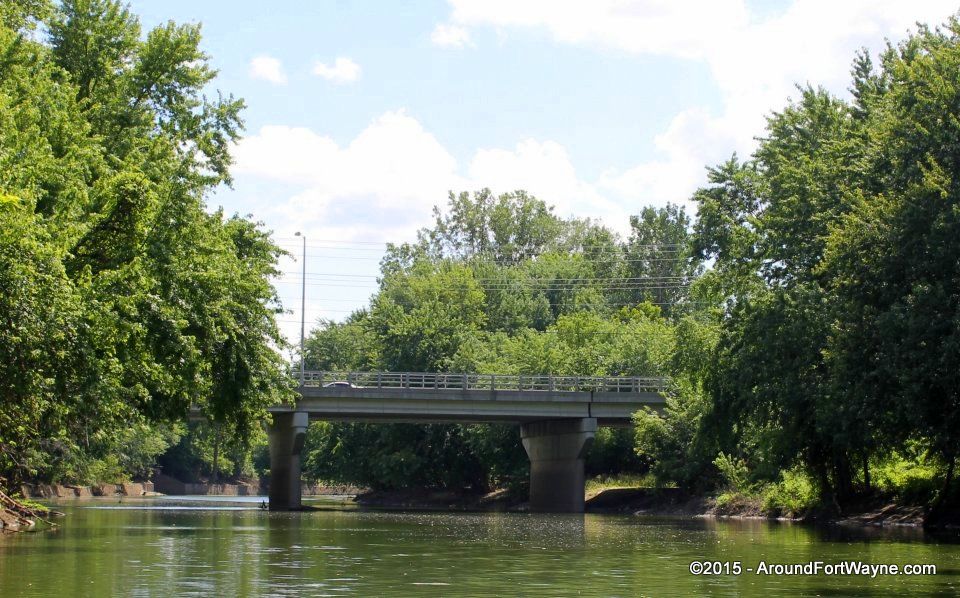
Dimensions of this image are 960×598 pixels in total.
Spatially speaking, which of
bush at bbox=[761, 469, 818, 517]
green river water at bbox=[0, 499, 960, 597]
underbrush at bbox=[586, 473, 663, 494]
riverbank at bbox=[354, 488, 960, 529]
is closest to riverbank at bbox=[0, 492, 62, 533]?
green river water at bbox=[0, 499, 960, 597]

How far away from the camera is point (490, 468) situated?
88000mm

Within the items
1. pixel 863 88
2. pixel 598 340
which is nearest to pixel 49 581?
pixel 863 88

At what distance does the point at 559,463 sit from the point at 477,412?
6172 mm

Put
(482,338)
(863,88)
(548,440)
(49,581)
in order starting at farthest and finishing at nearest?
(482,338), (548,440), (863,88), (49,581)

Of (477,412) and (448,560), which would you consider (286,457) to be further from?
(448,560)

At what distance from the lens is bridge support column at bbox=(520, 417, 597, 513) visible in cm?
7094

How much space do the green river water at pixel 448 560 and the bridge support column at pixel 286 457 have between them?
2605 centimetres

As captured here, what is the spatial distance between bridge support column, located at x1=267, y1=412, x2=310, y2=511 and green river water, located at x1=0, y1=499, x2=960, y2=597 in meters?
26.0

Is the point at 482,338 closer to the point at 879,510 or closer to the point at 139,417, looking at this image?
the point at 879,510

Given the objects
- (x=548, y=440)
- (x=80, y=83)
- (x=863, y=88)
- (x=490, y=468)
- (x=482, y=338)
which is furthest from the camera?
(x=482, y=338)

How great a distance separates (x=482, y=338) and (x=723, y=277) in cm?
5281

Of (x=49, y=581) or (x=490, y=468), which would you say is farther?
(x=490, y=468)

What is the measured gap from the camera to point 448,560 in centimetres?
2634

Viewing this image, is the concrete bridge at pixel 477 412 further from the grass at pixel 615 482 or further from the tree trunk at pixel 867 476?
the tree trunk at pixel 867 476
